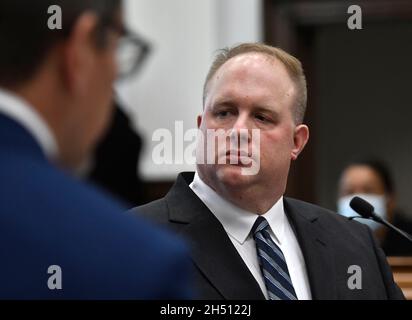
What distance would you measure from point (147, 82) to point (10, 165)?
7.36ft

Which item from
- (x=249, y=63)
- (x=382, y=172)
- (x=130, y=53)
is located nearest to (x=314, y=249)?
(x=249, y=63)

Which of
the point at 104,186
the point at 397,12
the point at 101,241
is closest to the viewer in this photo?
the point at 101,241

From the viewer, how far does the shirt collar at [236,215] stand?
3.98 feet

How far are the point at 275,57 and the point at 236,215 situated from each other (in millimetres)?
224

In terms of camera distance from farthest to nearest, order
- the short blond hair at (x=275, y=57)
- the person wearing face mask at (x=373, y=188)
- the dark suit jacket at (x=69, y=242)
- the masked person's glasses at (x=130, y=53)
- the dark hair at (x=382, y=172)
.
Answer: the dark hair at (x=382, y=172) → the person wearing face mask at (x=373, y=188) → the short blond hair at (x=275, y=57) → the masked person's glasses at (x=130, y=53) → the dark suit jacket at (x=69, y=242)

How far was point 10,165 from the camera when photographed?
0.61m

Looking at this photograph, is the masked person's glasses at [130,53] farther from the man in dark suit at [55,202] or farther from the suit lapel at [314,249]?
the suit lapel at [314,249]

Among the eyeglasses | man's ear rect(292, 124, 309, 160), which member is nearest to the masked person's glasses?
the eyeglasses

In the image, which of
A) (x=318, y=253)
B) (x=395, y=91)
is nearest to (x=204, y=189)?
(x=318, y=253)

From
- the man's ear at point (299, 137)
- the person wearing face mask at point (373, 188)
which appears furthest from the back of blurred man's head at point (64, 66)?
the person wearing face mask at point (373, 188)

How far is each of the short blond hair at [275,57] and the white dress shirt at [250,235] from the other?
0.14m

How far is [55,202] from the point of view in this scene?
1.97 feet

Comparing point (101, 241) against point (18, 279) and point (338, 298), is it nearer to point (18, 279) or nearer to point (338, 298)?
point (18, 279)

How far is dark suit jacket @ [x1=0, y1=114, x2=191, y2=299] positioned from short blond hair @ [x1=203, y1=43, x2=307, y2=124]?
662mm
